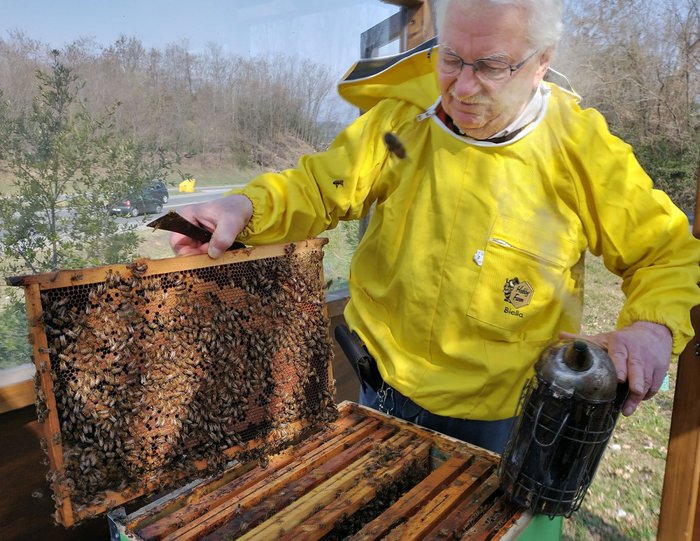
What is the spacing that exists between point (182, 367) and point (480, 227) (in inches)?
44.2

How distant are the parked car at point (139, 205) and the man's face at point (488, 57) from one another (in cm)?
203

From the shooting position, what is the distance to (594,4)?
4.36m

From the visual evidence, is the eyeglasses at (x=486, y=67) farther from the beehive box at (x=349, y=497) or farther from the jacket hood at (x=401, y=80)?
the beehive box at (x=349, y=497)

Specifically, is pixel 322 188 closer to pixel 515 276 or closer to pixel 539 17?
pixel 515 276

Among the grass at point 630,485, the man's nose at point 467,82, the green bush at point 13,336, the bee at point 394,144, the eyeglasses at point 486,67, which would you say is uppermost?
the eyeglasses at point 486,67

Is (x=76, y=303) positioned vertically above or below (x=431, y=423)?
above

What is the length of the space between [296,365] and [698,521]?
7.03 feet

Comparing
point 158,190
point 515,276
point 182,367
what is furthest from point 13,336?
point 515,276

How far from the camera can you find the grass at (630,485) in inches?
139

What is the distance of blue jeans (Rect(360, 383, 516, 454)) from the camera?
2.00 meters

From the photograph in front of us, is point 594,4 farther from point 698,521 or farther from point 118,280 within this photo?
point 118,280

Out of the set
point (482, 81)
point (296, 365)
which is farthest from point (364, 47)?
point (296, 365)

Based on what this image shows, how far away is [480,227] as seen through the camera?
1819 millimetres

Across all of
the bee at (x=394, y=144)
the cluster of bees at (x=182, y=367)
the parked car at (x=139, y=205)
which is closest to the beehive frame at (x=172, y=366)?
the cluster of bees at (x=182, y=367)
